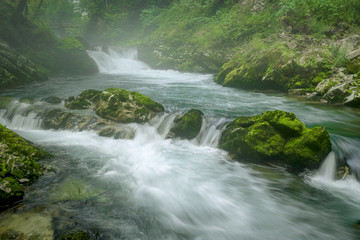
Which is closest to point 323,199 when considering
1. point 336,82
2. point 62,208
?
point 62,208

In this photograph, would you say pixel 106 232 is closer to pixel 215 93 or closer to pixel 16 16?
pixel 215 93

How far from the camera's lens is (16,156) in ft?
12.0

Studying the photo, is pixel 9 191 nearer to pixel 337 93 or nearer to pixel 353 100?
pixel 353 100

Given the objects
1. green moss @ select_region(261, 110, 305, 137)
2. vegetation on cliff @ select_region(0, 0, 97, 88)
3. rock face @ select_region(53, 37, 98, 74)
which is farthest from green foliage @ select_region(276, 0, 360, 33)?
vegetation on cliff @ select_region(0, 0, 97, 88)

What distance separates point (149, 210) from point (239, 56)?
10.9 metres

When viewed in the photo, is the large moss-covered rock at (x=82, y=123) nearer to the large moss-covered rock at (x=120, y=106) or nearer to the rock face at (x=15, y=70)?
the large moss-covered rock at (x=120, y=106)

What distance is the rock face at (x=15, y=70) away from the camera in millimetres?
11018

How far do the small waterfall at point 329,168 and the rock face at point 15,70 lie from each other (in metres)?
13.6

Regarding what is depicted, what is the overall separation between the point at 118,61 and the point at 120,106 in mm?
15463

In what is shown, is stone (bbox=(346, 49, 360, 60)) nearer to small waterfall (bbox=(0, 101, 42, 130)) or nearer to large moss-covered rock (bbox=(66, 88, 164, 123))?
large moss-covered rock (bbox=(66, 88, 164, 123))

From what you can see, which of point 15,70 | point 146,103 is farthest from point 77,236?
point 15,70

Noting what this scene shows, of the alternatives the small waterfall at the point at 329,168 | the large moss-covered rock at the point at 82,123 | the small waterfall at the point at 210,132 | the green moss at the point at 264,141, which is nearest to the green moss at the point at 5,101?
the large moss-covered rock at the point at 82,123

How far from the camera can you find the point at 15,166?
3.51 meters

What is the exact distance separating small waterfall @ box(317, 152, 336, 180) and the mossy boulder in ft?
10.2
